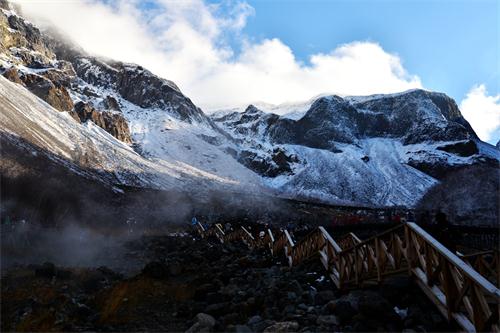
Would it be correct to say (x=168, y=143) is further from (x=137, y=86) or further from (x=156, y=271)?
(x=156, y=271)

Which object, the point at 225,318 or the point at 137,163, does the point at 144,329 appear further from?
the point at 137,163

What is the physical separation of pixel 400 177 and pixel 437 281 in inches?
5905

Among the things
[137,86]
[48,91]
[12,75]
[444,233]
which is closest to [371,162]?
[137,86]

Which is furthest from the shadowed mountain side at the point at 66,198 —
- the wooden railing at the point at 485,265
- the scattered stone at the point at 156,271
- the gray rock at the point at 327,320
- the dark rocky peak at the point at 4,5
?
the dark rocky peak at the point at 4,5

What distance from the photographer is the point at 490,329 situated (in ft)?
21.0

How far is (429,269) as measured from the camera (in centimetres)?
827

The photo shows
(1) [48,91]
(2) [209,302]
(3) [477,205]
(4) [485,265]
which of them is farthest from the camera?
(1) [48,91]

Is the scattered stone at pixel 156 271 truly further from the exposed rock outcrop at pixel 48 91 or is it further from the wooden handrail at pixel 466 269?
the exposed rock outcrop at pixel 48 91

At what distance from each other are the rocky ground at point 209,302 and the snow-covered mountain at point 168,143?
4342cm

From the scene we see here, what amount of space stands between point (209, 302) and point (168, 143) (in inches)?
5202

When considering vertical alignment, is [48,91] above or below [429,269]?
above

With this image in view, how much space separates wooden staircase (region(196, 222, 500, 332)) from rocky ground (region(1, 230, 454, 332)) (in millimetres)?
379

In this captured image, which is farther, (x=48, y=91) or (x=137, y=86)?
(x=137, y=86)

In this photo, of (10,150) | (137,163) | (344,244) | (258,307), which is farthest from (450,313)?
(137,163)
